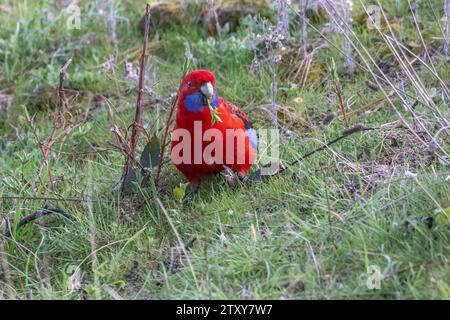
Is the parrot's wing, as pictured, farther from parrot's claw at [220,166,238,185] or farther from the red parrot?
parrot's claw at [220,166,238,185]

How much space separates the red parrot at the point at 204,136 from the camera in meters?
3.75

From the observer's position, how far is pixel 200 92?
3.75 metres

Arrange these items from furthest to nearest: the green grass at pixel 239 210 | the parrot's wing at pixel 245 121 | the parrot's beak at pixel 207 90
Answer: the parrot's wing at pixel 245 121
the parrot's beak at pixel 207 90
the green grass at pixel 239 210

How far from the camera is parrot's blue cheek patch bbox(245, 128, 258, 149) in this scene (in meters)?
4.04

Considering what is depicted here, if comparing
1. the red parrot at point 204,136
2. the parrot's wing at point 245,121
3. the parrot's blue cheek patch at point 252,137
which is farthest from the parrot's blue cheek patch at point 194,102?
the parrot's blue cheek patch at point 252,137

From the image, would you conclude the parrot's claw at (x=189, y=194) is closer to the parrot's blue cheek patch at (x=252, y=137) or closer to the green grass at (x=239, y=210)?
the green grass at (x=239, y=210)

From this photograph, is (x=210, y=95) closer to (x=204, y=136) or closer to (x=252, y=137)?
(x=204, y=136)

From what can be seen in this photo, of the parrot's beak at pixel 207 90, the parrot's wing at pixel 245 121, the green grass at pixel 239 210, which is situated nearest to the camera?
the green grass at pixel 239 210

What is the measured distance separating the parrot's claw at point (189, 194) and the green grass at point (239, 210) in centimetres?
4

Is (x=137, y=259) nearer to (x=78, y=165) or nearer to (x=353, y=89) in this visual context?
(x=78, y=165)

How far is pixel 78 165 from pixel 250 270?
1.76m

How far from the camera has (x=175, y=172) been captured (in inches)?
164

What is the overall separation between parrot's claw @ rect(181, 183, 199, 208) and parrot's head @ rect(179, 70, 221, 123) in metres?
0.40

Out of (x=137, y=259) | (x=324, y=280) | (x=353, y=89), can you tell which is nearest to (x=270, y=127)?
(x=353, y=89)
